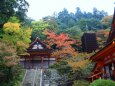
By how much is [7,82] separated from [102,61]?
11.5m

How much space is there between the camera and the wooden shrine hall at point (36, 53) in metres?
41.4

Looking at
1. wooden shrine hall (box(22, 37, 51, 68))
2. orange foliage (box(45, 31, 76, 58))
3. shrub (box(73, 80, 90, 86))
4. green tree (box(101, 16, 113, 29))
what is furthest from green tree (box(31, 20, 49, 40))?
shrub (box(73, 80, 90, 86))

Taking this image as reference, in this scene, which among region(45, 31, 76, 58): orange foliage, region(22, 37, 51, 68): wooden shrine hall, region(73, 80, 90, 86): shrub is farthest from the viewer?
region(22, 37, 51, 68): wooden shrine hall

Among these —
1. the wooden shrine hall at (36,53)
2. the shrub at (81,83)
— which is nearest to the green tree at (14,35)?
the wooden shrine hall at (36,53)

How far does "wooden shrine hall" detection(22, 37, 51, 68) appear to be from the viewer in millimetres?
41406

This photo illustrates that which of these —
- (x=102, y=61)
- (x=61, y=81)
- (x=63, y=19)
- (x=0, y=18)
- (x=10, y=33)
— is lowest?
(x=61, y=81)

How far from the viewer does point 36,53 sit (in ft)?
136

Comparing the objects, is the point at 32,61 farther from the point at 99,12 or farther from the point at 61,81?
the point at 99,12

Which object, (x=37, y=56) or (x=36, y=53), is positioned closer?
(x=36, y=53)

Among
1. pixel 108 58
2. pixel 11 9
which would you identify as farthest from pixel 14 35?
pixel 108 58

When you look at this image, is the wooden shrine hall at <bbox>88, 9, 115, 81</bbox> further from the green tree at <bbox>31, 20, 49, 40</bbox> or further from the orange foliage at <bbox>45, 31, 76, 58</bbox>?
the green tree at <bbox>31, 20, 49, 40</bbox>

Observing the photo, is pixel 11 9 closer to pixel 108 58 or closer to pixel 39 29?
pixel 39 29

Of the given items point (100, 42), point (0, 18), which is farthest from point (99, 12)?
point (0, 18)

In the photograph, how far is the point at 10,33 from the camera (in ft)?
105
